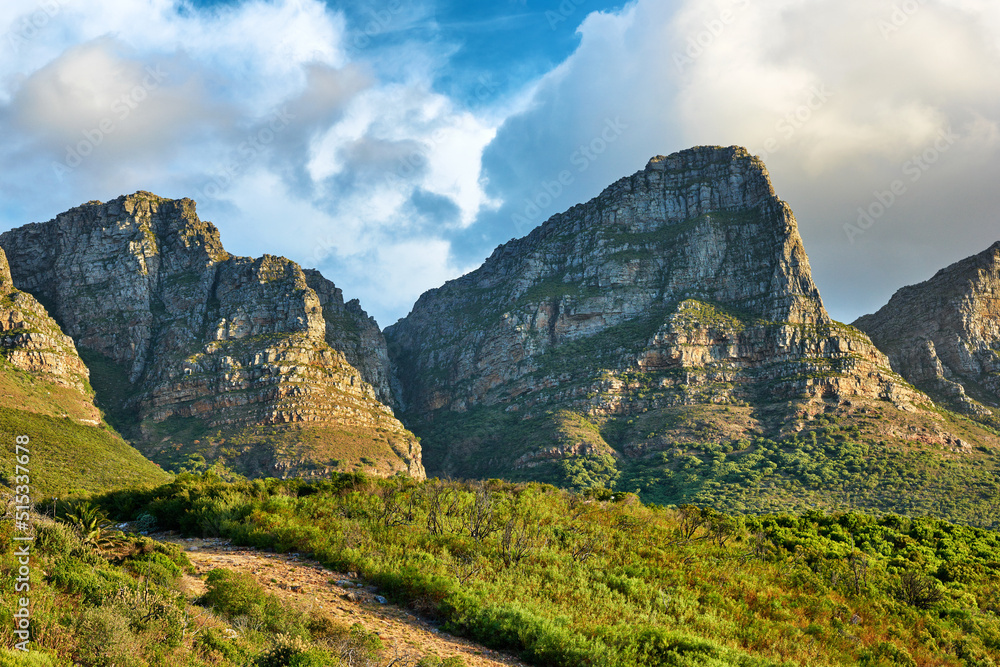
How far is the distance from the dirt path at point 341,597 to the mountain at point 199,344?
9009 centimetres

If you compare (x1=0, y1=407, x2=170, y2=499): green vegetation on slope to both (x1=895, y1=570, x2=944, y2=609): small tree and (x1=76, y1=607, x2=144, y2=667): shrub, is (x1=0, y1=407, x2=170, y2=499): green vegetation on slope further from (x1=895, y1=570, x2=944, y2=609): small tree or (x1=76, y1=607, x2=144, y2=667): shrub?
(x1=895, y1=570, x2=944, y2=609): small tree

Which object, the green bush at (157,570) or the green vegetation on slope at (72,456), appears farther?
the green vegetation on slope at (72,456)

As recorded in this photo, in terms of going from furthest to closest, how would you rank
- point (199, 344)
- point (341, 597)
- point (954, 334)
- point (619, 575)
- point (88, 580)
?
point (954, 334), point (199, 344), point (619, 575), point (341, 597), point (88, 580)

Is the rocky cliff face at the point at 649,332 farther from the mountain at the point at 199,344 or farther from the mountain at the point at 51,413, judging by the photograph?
the mountain at the point at 51,413

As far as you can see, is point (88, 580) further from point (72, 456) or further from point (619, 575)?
point (72, 456)

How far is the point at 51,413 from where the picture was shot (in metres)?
92.8

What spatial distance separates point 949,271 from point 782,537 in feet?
518

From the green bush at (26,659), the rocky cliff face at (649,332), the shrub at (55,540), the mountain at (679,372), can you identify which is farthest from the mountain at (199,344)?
the green bush at (26,659)

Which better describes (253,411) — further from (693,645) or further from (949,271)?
(949,271)

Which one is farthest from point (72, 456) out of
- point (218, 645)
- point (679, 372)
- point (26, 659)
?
point (679, 372)

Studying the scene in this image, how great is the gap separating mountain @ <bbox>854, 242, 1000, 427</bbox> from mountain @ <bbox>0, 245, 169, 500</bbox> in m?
142

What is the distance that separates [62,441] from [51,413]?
16.3 m

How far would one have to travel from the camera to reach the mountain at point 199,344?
370ft

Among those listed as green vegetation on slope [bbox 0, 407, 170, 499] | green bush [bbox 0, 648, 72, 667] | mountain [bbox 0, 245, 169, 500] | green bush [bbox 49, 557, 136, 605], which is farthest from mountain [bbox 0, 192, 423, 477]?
green bush [bbox 0, 648, 72, 667]
